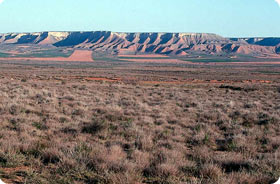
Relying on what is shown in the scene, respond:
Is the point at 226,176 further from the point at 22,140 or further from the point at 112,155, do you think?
the point at 22,140

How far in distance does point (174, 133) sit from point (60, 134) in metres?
3.22

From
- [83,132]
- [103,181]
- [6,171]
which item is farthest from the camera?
[83,132]

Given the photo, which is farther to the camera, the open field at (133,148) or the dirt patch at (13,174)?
the open field at (133,148)

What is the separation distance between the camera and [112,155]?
19.6ft

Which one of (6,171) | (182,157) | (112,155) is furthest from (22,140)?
(182,157)

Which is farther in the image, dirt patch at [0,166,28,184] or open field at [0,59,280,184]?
open field at [0,59,280,184]

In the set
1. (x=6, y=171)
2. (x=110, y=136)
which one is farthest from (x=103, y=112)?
(x=6, y=171)

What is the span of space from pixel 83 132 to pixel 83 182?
372 cm

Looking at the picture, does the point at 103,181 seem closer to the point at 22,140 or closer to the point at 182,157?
the point at 182,157

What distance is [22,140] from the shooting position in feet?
23.0

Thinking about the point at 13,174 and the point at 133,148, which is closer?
the point at 13,174

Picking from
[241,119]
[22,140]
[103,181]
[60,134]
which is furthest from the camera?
[241,119]

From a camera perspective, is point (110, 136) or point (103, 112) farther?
point (103, 112)

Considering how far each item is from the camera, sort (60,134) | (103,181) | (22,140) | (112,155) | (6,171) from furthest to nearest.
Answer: (60,134)
(22,140)
(112,155)
(6,171)
(103,181)
